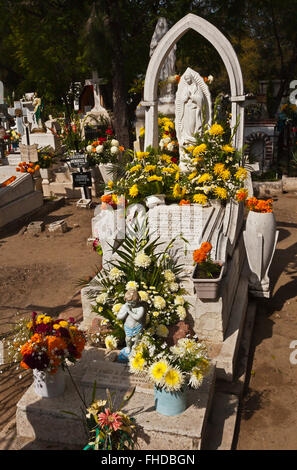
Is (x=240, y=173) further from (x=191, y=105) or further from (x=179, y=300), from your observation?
(x=179, y=300)

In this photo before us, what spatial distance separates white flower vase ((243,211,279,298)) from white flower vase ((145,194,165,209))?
1569 mm

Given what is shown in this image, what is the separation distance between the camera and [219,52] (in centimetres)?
859

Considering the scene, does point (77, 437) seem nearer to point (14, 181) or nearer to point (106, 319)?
point (106, 319)

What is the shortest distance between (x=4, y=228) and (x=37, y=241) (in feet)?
4.65

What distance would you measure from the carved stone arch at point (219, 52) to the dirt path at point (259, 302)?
2915 mm

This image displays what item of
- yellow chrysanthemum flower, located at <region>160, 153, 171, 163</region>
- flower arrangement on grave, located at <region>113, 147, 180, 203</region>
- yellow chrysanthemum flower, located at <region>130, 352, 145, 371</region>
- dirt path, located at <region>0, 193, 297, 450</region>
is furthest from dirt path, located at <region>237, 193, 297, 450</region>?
yellow chrysanthemum flower, located at <region>160, 153, 171, 163</region>

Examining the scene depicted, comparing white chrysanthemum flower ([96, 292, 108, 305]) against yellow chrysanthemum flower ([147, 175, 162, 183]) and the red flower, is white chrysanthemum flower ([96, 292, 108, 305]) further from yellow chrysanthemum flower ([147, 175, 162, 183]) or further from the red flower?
yellow chrysanthemum flower ([147, 175, 162, 183])

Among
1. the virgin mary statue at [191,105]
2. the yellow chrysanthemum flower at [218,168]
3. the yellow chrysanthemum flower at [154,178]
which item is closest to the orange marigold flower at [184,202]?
the yellow chrysanthemum flower at [154,178]

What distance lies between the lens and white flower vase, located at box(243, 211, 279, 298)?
6.78m

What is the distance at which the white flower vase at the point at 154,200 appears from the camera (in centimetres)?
760

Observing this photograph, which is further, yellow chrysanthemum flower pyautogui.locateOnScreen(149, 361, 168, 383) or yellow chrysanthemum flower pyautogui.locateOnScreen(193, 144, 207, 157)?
yellow chrysanthemum flower pyautogui.locateOnScreen(193, 144, 207, 157)

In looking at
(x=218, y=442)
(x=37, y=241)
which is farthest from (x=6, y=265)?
(x=218, y=442)

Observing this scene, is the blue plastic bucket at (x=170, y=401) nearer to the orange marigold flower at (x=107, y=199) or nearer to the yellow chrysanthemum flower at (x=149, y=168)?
the orange marigold flower at (x=107, y=199)

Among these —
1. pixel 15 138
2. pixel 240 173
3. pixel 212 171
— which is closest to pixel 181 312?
pixel 240 173
